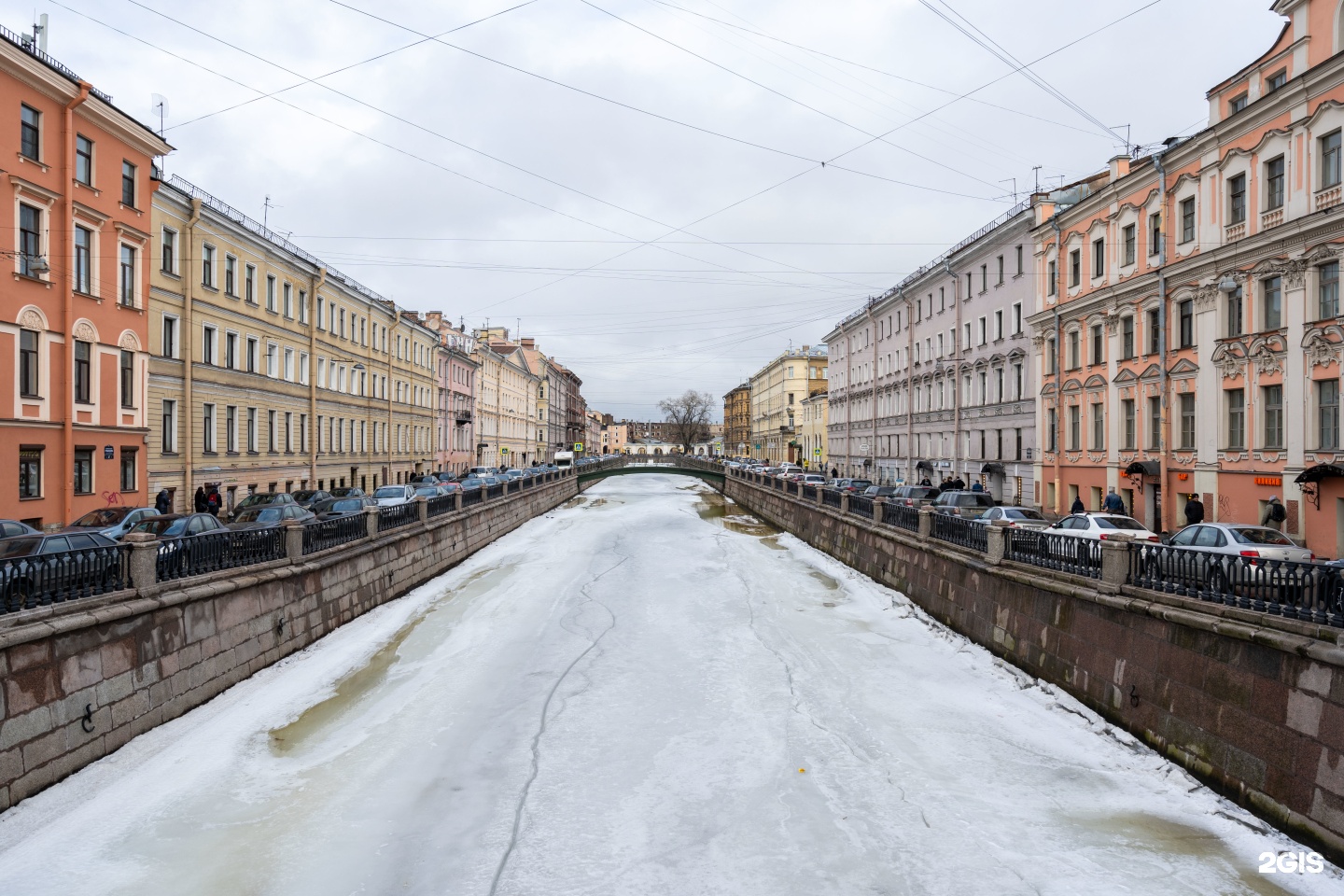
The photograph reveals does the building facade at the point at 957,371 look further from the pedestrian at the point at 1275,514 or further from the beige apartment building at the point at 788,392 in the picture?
the beige apartment building at the point at 788,392

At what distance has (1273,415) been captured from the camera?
20.9 meters

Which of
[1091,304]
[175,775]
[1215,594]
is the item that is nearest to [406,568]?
[175,775]

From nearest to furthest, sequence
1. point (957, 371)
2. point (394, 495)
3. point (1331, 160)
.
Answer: point (1331, 160), point (394, 495), point (957, 371)

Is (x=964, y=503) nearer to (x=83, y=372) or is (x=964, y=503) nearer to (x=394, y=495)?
(x=394, y=495)

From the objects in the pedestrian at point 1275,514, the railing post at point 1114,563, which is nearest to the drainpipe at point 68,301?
the railing post at point 1114,563

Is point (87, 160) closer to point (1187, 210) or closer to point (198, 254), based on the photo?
point (198, 254)

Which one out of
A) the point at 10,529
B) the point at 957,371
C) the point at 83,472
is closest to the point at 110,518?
the point at 83,472

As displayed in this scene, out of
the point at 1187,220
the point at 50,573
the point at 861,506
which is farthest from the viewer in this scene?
the point at 861,506

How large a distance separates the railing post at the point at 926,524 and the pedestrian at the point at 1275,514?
805 cm

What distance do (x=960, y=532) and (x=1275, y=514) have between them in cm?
812

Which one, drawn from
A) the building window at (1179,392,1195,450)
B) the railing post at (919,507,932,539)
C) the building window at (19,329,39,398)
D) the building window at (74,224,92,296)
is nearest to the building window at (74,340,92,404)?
the building window at (19,329,39,398)

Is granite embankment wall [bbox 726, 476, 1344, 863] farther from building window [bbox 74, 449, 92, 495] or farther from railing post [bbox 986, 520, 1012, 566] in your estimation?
building window [bbox 74, 449, 92, 495]

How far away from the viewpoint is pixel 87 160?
22.4 metres

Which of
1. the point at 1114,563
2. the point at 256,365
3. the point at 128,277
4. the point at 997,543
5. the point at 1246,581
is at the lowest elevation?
the point at 997,543
